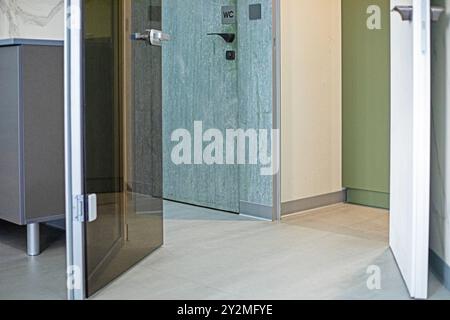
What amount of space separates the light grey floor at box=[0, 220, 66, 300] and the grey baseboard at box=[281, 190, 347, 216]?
50.1 inches

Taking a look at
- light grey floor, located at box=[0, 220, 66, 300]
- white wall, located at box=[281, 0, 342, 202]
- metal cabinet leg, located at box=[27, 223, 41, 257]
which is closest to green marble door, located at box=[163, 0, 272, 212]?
white wall, located at box=[281, 0, 342, 202]

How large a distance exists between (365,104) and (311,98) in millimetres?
365

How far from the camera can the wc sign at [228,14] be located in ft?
11.4

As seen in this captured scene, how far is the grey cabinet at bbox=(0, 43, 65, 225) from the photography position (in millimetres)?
2459

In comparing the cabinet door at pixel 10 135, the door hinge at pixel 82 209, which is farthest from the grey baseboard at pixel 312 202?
the door hinge at pixel 82 209

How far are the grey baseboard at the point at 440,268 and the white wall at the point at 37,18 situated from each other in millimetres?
2015

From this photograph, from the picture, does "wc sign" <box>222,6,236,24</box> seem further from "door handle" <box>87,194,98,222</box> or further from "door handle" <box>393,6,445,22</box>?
"door handle" <box>87,194,98,222</box>

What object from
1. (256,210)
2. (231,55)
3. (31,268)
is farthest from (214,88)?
(31,268)

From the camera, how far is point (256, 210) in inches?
135

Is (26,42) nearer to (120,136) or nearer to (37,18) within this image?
(120,136)

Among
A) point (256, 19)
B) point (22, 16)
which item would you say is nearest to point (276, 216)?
point (256, 19)

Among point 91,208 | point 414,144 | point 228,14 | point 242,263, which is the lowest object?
point 242,263

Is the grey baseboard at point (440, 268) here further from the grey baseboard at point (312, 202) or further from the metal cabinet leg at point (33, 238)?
the metal cabinet leg at point (33, 238)

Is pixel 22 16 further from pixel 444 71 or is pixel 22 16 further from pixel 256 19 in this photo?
pixel 444 71
